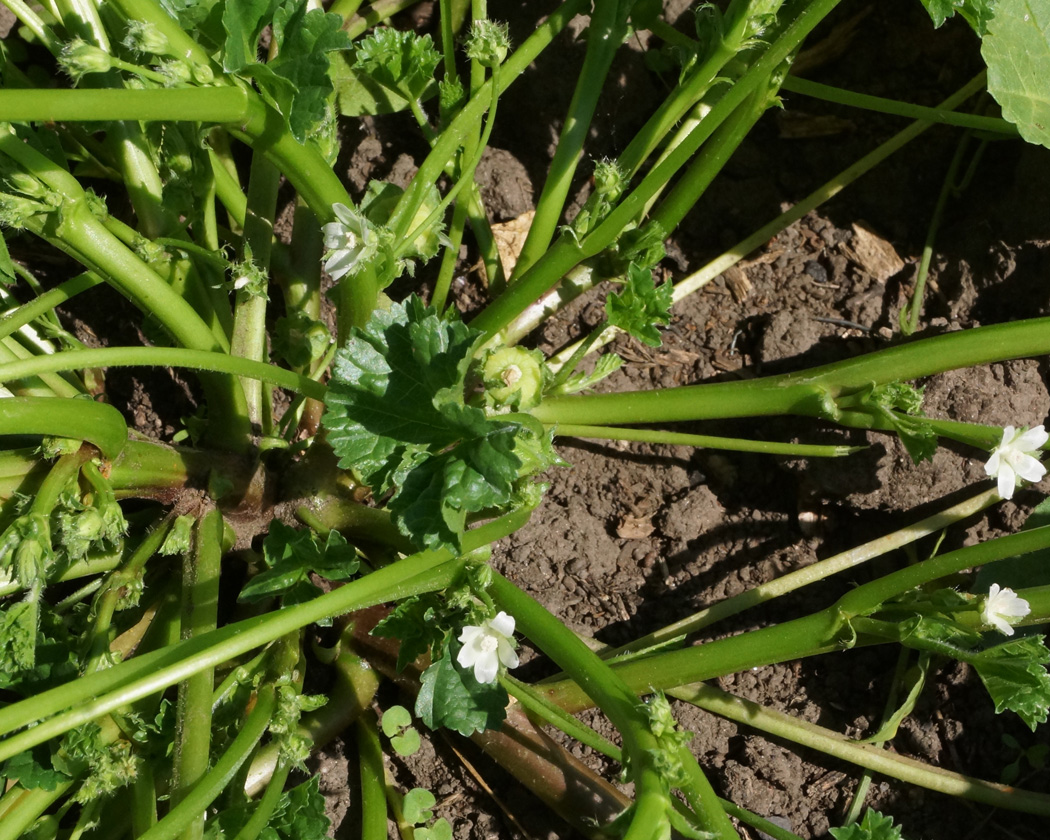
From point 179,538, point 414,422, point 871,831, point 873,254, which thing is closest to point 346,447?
point 414,422

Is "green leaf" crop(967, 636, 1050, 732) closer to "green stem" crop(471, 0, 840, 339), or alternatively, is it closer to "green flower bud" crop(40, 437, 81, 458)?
"green stem" crop(471, 0, 840, 339)

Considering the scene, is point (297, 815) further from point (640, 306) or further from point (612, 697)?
point (640, 306)

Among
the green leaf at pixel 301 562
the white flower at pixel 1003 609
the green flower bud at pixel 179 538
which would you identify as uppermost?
the white flower at pixel 1003 609

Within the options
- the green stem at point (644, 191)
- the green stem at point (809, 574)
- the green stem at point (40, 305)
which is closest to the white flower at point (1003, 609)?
the green stem at point (809, 574)

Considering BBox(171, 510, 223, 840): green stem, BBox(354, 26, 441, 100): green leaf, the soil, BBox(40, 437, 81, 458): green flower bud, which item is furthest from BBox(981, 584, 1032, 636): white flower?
BBox(40, 437, 81, 458): green flower bud

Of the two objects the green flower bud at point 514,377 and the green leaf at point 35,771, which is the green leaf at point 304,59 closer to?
the green flower bud at point 514,377
